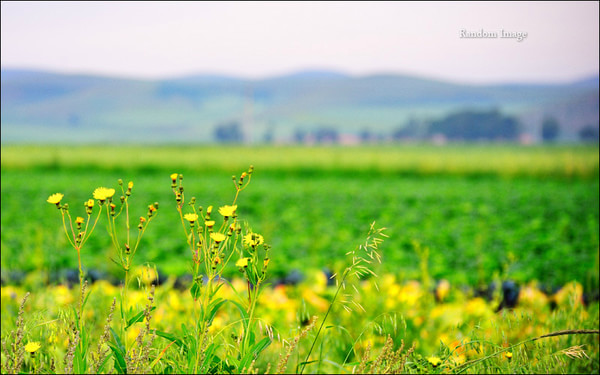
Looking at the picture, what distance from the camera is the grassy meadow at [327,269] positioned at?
123cm

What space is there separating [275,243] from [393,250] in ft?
3.43

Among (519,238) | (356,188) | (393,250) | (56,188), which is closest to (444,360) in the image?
(393,250)

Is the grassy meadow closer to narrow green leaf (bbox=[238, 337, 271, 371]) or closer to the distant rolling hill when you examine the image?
narrow green leaf (bbox=[238, 337, 271, 371])

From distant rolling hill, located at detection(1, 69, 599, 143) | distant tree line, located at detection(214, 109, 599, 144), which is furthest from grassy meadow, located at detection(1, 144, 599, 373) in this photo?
distant rolling hill, located at detection(1, 69, 599, 143)

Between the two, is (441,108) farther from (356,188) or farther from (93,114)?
(356,188)

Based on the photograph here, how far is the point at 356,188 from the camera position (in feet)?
27.0

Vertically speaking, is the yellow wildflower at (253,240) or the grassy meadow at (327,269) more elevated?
the yellow wildflower at (253,240)

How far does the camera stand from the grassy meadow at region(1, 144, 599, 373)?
1.23 m

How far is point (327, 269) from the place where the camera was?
2.62 m

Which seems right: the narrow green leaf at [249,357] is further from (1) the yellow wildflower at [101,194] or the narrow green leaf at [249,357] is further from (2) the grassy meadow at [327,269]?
(1) the yellow wildflower at [101,194]

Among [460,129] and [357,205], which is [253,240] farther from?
[460,129]

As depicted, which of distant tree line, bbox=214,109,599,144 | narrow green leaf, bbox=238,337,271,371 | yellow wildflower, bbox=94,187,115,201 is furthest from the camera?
distant tree line, bbox=214,109,599,144

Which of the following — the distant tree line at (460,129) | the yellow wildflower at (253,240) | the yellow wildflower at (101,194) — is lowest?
the yellow wildflower at (253,240)

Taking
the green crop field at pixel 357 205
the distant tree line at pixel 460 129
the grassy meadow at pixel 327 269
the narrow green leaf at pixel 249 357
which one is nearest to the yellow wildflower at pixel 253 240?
the grassy meadow at pixel 327 269
